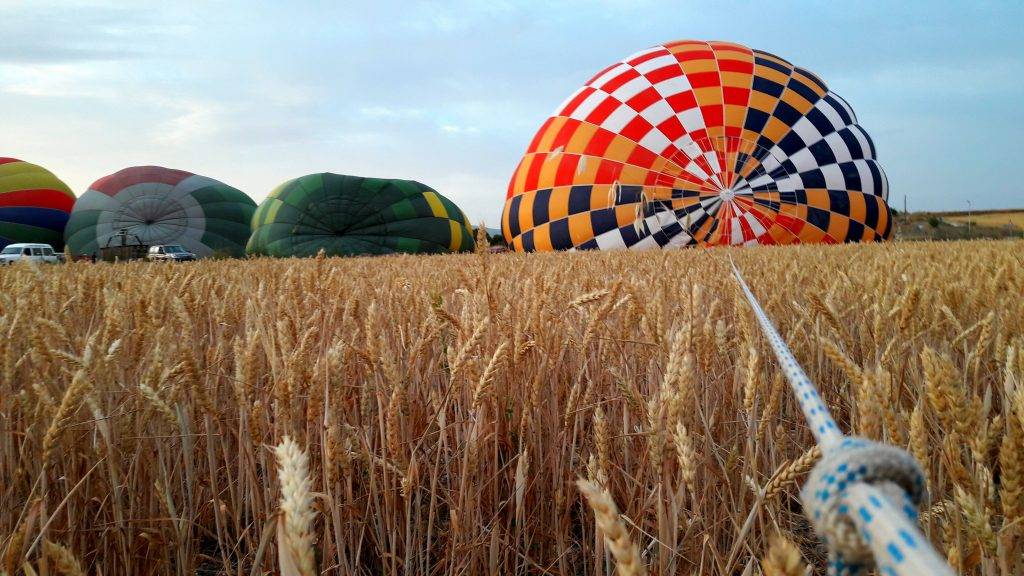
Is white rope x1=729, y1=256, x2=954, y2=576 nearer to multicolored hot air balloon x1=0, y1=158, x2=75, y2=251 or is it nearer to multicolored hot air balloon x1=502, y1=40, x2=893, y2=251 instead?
multicolored hot air balloon x1=502, y1=40, x2=893, y2=251

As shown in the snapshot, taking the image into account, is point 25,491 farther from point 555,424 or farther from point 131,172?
point 131,172

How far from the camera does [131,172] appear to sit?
23625 millimetres

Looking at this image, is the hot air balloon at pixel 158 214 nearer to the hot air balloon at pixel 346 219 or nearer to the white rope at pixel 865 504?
the hot air balloon at pixel 346 219

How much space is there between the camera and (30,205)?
22438 millimetres

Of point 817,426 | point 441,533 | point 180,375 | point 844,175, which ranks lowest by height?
point 441,533

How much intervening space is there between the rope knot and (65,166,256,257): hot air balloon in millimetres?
23648

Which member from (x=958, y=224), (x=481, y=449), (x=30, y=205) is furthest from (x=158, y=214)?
(x=958, y=224)

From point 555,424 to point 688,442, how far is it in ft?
2.08

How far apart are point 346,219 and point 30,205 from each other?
47.0 ft

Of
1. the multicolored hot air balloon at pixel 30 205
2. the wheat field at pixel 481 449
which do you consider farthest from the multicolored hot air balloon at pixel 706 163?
the multicolored hot air balloon at pixel 30 205

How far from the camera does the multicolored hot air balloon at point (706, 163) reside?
1029 cm

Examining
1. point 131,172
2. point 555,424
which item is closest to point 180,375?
point 555,424

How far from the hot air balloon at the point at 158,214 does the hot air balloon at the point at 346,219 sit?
530 cm

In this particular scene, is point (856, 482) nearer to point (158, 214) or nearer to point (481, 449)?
point (481, 449)
